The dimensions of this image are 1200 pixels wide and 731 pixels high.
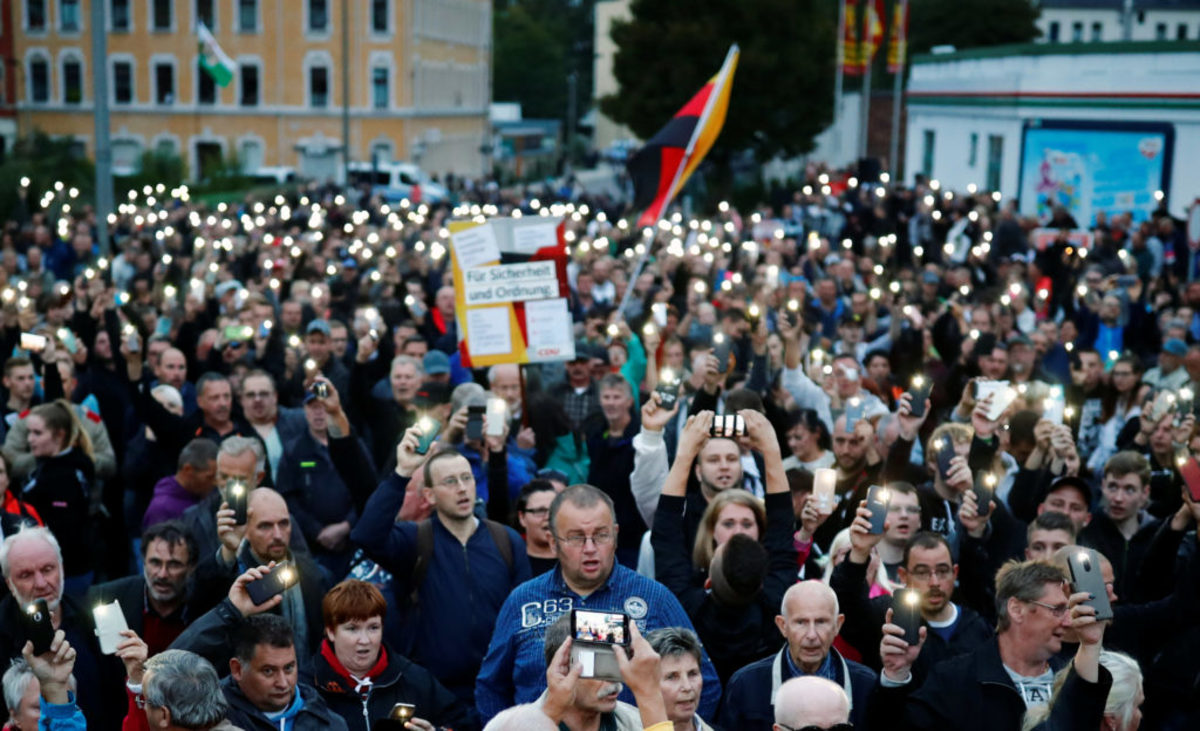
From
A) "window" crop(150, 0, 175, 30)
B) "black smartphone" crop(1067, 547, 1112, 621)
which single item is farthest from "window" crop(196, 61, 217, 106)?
"black smartphone" crop(1067, 547, 1112, 621)

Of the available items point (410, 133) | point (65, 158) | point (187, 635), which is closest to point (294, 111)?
point (410, 133)

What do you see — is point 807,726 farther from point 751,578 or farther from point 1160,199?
point 1160,199

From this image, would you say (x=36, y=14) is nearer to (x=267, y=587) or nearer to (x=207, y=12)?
(x=207, y=12)

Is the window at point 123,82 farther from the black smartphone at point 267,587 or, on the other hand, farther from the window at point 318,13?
the black smartphone at point 267,587

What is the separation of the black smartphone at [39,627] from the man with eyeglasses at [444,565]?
156 centimetres

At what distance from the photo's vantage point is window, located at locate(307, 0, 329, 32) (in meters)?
61.6

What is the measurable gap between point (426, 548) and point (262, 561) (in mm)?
700

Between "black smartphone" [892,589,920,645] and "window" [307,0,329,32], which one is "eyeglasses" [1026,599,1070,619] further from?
"window" [307,0,329,32]

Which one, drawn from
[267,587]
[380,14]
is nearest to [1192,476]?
[267,587]

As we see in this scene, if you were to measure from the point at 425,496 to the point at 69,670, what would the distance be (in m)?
1.90

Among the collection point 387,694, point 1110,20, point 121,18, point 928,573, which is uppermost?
point 1110,20

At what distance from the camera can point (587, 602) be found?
5.43m

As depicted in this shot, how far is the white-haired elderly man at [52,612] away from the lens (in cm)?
591

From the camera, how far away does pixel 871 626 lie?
5.82 m
